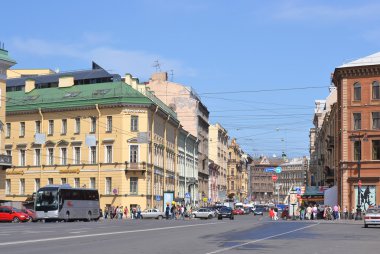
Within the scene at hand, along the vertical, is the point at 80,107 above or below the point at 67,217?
above

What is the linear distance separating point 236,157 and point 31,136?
10234 centimetres

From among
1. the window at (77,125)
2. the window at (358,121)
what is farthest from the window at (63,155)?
the window at (358,121)

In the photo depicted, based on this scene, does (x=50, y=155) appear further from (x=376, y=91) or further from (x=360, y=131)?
(x=376, y=91)

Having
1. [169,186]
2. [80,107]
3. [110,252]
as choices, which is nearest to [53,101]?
[80,107]

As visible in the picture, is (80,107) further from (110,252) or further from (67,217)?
(110,252)

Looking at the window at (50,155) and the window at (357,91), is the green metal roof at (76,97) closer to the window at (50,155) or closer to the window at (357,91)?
the window at (50,155)

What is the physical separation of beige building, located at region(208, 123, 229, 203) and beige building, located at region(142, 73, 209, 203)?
41.7 ft

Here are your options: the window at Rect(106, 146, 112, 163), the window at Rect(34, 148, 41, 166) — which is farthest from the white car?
the window at Rect(34, 148, 41, 166)

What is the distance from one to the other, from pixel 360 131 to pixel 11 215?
34978 millimetres

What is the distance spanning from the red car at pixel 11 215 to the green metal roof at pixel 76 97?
23.5m

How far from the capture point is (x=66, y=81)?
87438 mm

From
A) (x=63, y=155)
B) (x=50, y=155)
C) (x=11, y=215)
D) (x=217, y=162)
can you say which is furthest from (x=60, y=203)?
(x=217, y=162)

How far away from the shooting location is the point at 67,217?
61500mm

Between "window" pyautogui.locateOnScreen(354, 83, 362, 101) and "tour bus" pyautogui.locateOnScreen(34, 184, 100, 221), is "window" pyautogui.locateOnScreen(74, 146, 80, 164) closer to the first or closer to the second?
"tour bus" pyautogui.locateOnScreen(34, 184, 100, 221)
